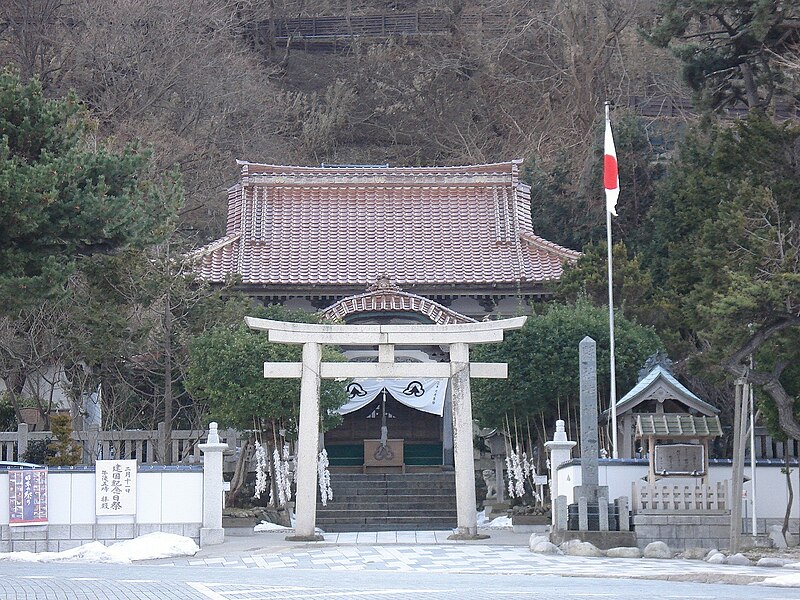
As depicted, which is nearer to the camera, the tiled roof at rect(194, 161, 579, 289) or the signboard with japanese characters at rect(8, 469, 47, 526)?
the signboard with japanese characters at rect(8, 469, 47, 526)

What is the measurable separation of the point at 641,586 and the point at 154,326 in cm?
1343

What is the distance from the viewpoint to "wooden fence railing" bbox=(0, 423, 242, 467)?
22.4 m

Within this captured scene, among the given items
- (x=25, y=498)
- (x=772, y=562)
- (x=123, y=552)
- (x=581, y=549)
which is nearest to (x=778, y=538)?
(x=581, y=549)

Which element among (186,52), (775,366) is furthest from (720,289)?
(186,52)

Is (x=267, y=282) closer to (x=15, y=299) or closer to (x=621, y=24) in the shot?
(x=15, y=299)

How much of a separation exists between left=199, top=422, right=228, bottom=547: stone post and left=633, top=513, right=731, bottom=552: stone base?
6.23 m

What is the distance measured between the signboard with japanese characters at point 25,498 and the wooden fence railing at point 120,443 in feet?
14.8

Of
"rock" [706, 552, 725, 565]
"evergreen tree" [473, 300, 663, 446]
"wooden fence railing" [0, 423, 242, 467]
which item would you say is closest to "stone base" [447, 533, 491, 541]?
"evergreen tree" [473, 300, 663, 446]

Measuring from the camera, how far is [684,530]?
55.4 feet

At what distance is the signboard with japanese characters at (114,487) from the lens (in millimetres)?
17812

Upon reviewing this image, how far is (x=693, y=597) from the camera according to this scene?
32.6ft

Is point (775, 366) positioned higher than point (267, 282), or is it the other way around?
point (267, 282)

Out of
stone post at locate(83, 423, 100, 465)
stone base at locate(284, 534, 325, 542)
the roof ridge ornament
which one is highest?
the roof ridge ornament

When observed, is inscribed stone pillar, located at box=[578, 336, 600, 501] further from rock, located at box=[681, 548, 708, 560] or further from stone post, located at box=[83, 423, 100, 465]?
stone post, located at box=[83, 423, 100, 465]
